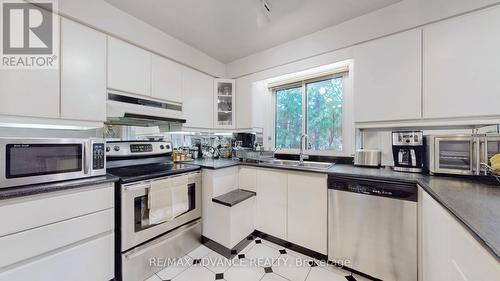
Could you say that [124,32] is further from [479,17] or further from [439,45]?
[479,17]

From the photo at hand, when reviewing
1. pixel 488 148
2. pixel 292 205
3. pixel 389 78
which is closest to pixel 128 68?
pixel 292 205

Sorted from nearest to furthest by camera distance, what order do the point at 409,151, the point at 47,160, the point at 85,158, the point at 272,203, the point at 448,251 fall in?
the point at 448,251
the point at 47,160
the point at 85,158
the point at 409,151
the point at 272,203

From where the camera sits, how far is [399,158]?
1646 mm

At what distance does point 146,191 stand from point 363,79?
221cm

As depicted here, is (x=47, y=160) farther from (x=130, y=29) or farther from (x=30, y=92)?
(x=130, y=29)

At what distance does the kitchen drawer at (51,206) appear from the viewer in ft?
3.37

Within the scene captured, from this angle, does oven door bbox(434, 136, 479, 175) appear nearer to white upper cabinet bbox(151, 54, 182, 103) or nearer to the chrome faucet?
the chrome faucet

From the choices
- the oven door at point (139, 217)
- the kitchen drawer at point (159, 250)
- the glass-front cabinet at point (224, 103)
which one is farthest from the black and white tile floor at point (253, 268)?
the glass-front cabinet at point (224, 103)

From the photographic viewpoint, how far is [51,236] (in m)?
1.15

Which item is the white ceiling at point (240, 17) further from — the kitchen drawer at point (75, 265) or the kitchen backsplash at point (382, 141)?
the kitchen drawer at point (75, 265)

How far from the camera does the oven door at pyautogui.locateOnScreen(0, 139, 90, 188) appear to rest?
1103 millimetres

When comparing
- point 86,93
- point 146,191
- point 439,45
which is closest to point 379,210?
point 439,45

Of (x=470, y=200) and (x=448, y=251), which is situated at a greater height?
(x=470, y=200)

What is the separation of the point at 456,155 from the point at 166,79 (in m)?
2.71
